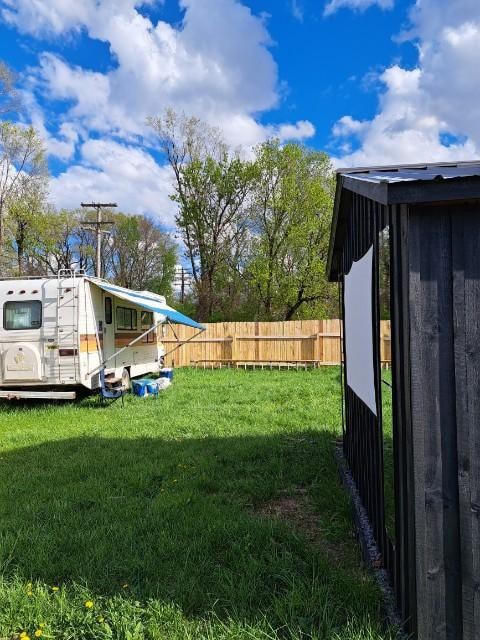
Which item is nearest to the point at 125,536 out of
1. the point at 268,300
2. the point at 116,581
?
the point at 116,581

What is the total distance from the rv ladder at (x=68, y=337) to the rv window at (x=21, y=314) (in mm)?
500

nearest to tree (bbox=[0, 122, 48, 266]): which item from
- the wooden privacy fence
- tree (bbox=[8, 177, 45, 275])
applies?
tree (bbox=[8, 177, 45, 275])

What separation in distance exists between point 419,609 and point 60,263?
33911 mm

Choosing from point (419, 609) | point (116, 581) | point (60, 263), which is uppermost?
point (60, 263)

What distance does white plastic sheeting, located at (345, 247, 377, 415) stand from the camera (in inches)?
122

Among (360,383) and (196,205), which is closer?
(360,383)

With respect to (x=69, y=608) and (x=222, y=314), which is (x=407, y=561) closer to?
(x=69, y=608)

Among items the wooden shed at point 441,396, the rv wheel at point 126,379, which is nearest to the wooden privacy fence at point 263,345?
the rv wheel at point 126,379

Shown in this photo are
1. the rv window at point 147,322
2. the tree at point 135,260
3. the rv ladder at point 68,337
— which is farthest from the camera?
the tree at point 135,260

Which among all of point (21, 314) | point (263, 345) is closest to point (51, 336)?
point (21, 314)

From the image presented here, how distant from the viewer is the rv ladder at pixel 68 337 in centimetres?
884

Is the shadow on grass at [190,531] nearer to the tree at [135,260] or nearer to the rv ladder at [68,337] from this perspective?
the rv ladder at [68,337]

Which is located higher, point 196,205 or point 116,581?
point 196,205

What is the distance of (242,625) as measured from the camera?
246 centimetres
